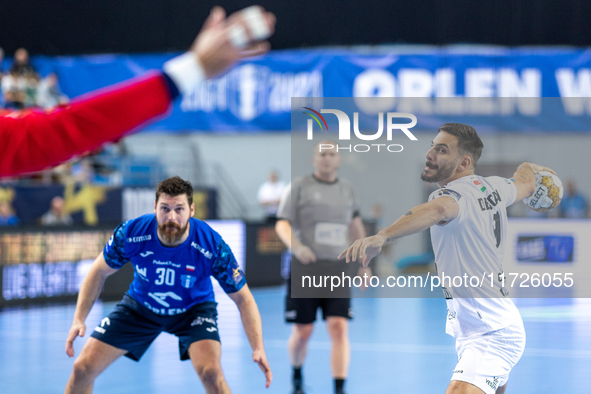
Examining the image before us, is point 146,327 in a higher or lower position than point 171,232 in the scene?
lower

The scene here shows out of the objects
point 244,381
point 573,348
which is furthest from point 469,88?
point 244,381

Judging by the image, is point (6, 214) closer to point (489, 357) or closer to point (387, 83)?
point (387, 83)

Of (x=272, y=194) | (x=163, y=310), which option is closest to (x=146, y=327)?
(x=163, y=310)

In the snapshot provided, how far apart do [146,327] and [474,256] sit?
2222 mm

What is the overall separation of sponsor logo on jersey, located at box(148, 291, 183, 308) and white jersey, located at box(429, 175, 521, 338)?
71.1 inches

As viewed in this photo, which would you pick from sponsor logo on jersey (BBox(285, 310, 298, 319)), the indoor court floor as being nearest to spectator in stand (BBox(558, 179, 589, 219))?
the indoor court floor

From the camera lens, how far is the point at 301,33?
691 inches

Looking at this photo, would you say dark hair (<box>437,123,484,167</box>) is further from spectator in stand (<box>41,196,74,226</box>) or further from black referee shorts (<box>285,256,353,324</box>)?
spectator in stand (<box>41,196,74,226</box>)

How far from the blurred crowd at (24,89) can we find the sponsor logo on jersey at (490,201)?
13.3 meters

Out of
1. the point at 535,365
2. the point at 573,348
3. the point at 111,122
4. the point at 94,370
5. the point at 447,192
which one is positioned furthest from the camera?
the point at 573,348

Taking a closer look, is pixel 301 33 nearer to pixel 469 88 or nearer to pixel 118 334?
pixel 469 88

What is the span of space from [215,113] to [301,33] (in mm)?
3122

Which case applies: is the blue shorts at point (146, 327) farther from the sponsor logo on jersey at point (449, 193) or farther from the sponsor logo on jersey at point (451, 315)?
the sponsor logo on jersey at point (449, 193)

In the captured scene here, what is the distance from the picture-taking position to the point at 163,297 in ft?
14.4
